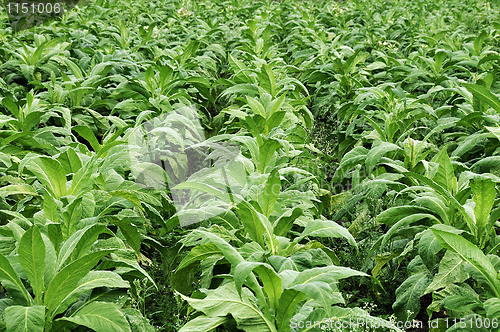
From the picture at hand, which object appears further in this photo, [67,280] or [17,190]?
[17,190]

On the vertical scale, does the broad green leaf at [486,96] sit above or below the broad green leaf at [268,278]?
above

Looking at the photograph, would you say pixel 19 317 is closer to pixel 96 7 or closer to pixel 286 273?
pixel 286 273

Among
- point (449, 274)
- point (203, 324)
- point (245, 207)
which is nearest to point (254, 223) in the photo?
point (245, 207)

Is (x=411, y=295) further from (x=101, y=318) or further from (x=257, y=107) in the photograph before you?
(x=257, y=107)

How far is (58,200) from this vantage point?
2451 mm

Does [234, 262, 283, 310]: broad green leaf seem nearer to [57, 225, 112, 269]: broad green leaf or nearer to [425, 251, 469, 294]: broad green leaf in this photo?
[57, 225, 112, 269]: broad green leaf

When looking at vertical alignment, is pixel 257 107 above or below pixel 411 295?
above

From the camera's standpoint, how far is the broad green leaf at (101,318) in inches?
72.2

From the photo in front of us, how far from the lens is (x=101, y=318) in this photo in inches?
73.4

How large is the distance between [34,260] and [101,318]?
35cm

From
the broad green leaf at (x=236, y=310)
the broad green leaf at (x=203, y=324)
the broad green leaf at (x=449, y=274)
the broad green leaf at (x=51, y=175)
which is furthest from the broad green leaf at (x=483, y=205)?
the broad green leaf at (x=51, y=175)

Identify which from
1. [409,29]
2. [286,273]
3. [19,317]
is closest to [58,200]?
[19,317]

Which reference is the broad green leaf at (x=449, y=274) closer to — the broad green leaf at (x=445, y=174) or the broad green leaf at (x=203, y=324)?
the broad green leaf at (x=445, y=174)

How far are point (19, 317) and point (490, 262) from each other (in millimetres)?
1907
